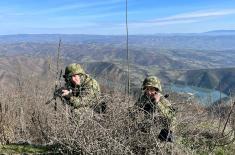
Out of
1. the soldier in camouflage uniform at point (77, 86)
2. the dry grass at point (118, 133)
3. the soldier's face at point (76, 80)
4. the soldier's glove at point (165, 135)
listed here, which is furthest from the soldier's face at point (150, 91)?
the soldier's face at point (76, 80)

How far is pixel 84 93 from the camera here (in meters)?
5.74

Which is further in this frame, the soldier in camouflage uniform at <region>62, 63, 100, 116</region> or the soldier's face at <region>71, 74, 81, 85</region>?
the soldier's face at <region>71, 74, 81, 85</region>

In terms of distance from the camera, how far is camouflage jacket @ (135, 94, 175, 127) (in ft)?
14.0

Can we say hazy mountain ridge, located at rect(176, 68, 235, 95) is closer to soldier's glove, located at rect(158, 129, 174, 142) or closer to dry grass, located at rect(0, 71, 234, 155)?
dry grass, located at rect(0, 71, 234, 155)

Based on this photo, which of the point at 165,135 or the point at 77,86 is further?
the point at 77,86

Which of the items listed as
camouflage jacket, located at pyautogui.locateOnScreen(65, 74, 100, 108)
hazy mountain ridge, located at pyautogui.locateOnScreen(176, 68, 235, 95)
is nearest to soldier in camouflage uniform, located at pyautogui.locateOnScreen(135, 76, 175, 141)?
camouflage jacket, located at pyautogui.locateOnScreen(65, 74, 100, 108)

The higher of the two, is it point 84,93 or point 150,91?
point 150,91

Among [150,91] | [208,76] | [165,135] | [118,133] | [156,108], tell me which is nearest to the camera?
[165,135]

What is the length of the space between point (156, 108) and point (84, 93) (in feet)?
5.38

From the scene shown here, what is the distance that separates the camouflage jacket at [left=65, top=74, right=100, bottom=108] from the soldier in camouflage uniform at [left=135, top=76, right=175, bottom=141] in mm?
646

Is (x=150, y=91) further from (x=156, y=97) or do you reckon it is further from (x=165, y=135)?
(x=165, y=135)

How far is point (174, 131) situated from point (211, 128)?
2.53 meters

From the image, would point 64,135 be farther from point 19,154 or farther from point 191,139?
point 191,139

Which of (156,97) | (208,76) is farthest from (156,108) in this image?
(208,76)
